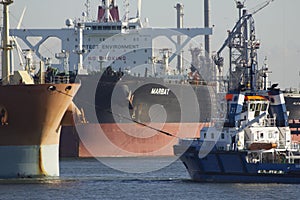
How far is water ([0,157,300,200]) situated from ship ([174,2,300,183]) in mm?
599

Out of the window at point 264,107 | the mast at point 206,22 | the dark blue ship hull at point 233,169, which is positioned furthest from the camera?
the mast at point 206,22

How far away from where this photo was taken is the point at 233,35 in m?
58.9

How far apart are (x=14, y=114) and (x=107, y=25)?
987 inches

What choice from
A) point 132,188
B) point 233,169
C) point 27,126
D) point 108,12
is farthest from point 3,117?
point 108,12

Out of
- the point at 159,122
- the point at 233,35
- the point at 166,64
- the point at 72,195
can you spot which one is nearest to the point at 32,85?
the point at 72,195

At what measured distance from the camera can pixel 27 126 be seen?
36.9 meters

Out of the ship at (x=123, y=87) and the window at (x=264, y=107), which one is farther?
the ship at (x=123, y=87)

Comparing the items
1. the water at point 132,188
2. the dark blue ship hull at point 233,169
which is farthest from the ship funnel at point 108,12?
the dark blue ship hull at point 233,169

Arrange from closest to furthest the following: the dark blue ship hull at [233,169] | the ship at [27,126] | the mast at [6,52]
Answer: the dark blue ship hull at [233,169] < the ship at [27,126] < the mast at [6,52]

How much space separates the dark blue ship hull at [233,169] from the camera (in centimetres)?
3559

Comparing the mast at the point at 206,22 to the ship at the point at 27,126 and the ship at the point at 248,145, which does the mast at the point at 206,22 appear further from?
the ship at the point at 27,126

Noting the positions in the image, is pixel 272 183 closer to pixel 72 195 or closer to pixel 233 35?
pixel 72 195

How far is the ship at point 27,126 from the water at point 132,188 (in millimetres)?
517

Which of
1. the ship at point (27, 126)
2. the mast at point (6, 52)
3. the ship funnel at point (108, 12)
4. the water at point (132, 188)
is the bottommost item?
the water at point (132, 188)
